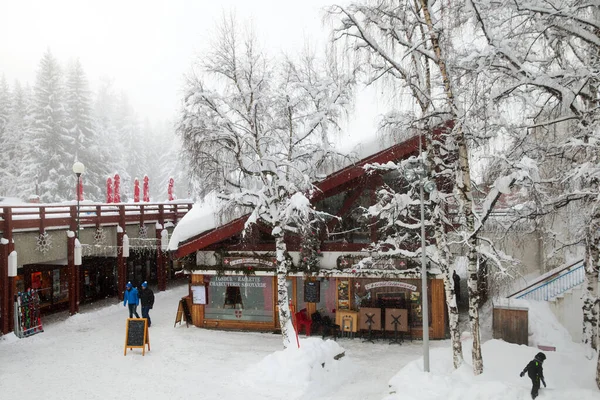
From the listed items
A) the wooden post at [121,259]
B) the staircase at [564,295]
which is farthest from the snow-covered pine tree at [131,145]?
the staircase at [564,295]

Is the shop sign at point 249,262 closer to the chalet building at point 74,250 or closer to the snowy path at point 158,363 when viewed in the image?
the snowy path at point 158,363

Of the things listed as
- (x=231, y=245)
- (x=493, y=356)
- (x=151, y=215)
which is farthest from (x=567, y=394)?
(x=151, y=215)

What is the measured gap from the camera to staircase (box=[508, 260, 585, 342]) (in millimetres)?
15773

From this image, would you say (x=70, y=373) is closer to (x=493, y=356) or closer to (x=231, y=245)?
(x=231, y=245)

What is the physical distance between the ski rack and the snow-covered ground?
1.37 ft

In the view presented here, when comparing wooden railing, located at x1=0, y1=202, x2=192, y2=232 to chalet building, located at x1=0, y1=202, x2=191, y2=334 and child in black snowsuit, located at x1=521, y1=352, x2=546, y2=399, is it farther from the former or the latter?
child in black snowsuit, located at x1=521, y1=352, x2=546, y2=399

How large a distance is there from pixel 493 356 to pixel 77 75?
156ft

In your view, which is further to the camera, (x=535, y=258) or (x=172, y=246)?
(x=535, y=258)

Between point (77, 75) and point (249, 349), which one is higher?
point (77, 75)

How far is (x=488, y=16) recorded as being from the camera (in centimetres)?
833

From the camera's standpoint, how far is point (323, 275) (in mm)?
16562

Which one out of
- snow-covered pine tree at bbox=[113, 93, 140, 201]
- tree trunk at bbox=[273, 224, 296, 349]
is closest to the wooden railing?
tree trunk at bbox=[273, 224, 296, 349]

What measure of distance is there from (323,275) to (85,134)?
3674cm

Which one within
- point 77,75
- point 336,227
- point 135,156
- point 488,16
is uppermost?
point 77,75
